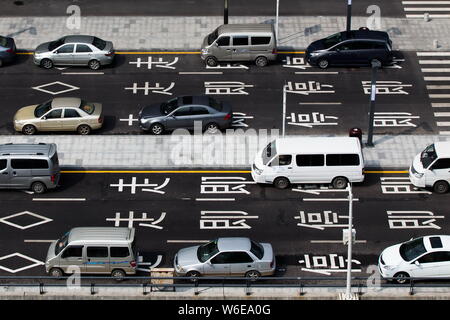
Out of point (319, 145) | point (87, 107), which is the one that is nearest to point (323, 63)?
point (319, 145)

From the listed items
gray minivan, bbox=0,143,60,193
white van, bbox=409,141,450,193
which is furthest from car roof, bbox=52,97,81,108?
white van, bbox=409,141,450,193

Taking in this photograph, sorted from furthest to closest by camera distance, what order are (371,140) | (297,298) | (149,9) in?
(149,9) < (371,140) < (297,298)

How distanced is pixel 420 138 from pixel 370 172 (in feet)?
14.2

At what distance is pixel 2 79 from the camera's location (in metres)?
57.3

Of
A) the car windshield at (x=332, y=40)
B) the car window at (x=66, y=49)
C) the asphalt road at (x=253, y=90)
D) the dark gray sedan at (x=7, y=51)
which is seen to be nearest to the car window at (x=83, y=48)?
the car window at (x=66, y=49)

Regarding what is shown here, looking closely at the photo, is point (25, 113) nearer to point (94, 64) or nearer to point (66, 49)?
point (66, 49)

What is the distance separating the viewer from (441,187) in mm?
48094

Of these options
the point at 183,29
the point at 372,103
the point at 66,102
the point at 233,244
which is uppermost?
the point at 183,29

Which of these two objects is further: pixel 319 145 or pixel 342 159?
pixel 319 145

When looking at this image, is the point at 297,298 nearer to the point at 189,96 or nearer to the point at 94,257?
the point at 94,257

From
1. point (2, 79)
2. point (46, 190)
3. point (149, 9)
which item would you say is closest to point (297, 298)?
point (46, 190)

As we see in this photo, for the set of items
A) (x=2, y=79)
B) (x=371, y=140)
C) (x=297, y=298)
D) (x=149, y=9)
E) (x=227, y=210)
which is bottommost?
(x=297, y=298)

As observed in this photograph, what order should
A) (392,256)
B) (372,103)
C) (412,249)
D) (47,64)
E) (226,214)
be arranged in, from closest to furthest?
1. (412,249)
2. (392,256)
3. (226,214)
4. (372,103)
5. (47,64)

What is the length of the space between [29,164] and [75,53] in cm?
1189
